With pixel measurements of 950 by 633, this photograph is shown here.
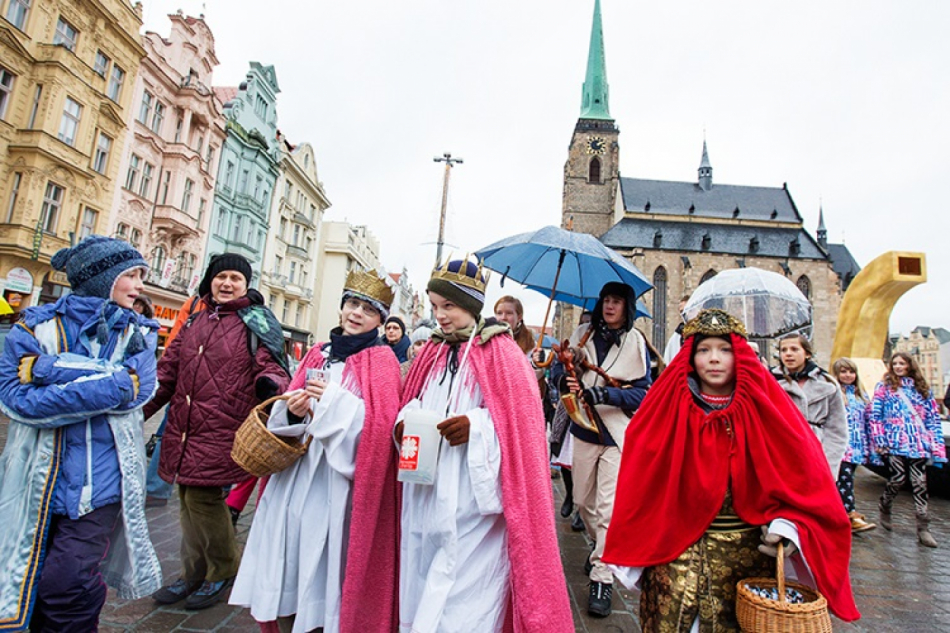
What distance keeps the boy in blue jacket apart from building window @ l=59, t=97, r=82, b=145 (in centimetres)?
1931

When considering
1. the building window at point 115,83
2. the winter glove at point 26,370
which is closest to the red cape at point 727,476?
the winter glove at point 26,370

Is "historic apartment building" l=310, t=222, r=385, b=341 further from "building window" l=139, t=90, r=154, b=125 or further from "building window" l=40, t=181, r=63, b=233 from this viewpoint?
"building window" l=40, t=181, r=63, b=233

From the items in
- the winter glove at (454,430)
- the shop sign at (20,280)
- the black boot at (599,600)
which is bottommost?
the black boot at (599,600)

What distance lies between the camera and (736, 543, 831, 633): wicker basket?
4.95 ft

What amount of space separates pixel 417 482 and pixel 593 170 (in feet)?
183

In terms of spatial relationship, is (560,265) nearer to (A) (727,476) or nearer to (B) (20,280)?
(A) (727,476)

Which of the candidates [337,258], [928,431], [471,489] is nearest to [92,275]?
[471,489]

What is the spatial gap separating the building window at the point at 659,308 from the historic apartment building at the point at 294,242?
3036 centimetres

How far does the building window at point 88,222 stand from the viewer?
56.5 ft

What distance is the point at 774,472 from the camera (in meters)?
1.84

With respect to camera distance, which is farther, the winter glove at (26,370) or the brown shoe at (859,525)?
the brown shoe at (859,525)

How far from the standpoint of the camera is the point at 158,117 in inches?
824

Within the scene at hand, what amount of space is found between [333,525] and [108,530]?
1.03 metres

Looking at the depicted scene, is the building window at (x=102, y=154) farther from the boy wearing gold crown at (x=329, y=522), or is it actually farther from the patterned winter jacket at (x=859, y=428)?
the patterned winter jacket at (x=859, y=428)
